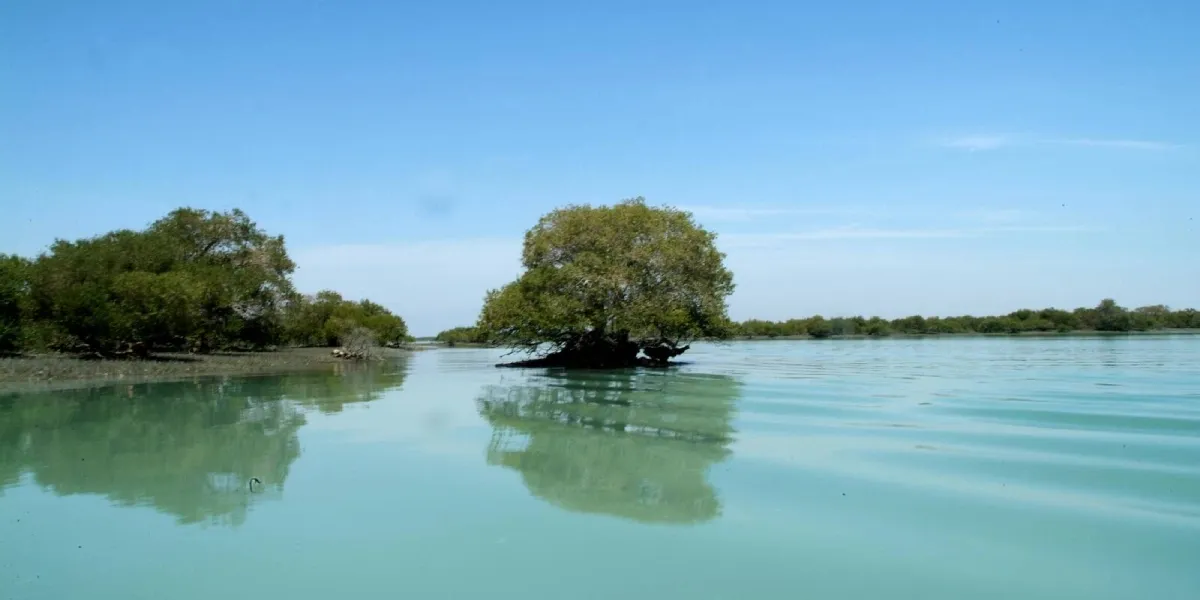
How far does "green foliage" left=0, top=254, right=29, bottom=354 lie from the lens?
105ft

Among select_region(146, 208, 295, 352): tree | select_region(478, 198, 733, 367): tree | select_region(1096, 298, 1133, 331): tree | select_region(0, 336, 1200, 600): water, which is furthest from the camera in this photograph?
select_region(1096, 298, 1133, 331): tree

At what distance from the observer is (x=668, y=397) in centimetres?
2080

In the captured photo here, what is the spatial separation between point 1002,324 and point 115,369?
81.3 m

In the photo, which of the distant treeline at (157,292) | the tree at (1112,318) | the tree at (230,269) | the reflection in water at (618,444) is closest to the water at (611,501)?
the reflection in water at (618,444)

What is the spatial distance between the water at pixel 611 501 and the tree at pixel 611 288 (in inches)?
576

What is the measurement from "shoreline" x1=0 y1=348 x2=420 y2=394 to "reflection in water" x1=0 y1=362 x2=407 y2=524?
3.08 meters

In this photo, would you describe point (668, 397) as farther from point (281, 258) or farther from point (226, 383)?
point (281, 258)

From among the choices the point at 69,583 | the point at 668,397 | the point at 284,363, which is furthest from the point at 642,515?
the point at 284,363

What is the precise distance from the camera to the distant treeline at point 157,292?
3306cm

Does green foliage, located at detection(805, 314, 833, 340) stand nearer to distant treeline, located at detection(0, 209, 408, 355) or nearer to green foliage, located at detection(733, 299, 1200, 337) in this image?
green foliage, located at detection(733, 299, 1200, 337)

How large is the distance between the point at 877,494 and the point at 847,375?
1942cm

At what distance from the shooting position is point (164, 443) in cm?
1346

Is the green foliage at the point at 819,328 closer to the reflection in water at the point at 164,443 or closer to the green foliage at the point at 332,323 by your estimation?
the green foliage at the point at 332,323

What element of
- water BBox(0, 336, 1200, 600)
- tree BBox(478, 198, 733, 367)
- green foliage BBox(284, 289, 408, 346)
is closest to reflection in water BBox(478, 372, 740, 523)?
water BBox(0, 336, 1200, 600)
